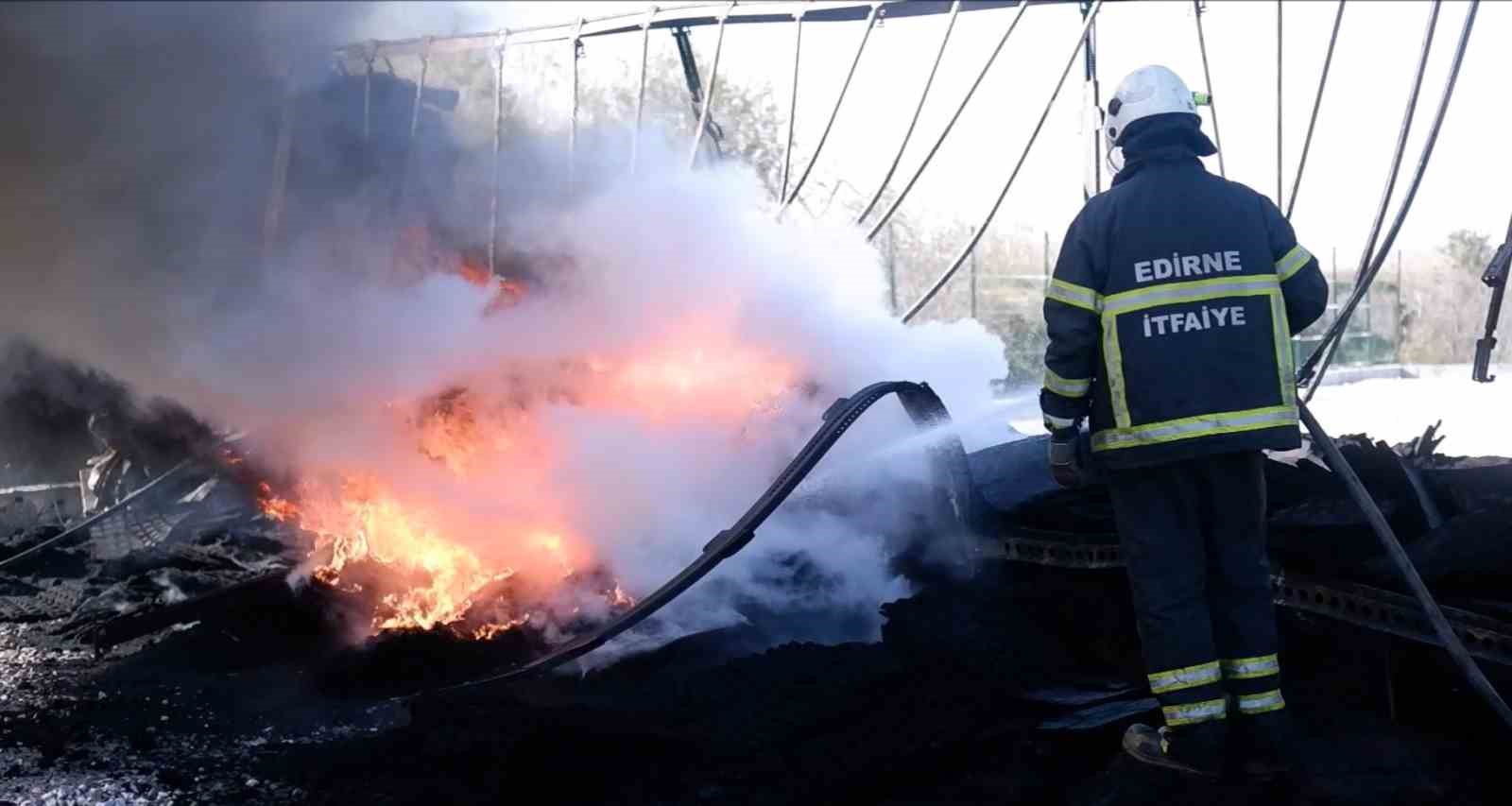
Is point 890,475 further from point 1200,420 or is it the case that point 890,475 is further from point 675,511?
point 1200,420

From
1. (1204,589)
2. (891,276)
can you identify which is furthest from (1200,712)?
(891,276)

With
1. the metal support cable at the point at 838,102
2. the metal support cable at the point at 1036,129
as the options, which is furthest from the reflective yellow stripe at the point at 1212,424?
the metal support cable at the point at 838,102

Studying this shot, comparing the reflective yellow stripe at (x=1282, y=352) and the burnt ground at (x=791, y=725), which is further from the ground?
the reflective yellow stripe at (x=1282, y=352)

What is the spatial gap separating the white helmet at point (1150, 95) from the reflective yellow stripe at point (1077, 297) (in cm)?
57

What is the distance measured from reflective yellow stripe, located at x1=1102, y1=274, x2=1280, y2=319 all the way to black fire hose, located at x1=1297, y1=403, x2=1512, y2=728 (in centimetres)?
42

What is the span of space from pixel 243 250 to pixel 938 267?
13.6 m

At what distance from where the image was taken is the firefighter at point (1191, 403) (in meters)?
3.69

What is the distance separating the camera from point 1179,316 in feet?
12.3

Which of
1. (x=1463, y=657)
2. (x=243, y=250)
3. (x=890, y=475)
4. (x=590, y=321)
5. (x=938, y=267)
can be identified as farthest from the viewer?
(x=938, y=267)

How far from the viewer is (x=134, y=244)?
8.45 meters

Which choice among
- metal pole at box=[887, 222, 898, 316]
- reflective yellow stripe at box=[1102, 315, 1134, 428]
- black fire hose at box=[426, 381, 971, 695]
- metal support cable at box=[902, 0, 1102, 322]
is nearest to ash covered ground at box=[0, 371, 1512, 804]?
black fire hose at box=[426, 381, 971, 695]

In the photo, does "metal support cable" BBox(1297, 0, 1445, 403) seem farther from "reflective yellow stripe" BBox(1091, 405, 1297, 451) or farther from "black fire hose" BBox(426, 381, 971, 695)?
"black fire hose" BBox(426, 381, 971, 695)

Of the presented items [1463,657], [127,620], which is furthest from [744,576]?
[127,620]

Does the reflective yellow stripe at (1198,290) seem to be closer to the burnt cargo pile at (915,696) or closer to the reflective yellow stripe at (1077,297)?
the reflective yellow stripe at (1077,297)
